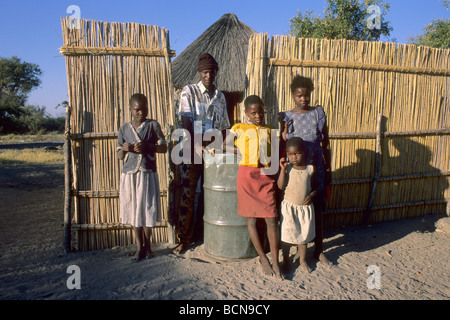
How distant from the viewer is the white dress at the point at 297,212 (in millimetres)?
3057

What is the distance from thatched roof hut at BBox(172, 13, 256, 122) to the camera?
755cm

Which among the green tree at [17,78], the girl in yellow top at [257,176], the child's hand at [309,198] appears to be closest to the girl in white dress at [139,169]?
the girl in yellow top at [257,176]

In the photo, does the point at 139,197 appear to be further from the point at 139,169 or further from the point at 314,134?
the point at 314,134

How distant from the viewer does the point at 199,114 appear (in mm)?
3566

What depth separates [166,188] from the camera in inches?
156

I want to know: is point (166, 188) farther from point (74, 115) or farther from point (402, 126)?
point (402, 126)

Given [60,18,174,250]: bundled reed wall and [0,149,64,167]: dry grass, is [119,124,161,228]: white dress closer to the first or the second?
[60,18,174,250]: bundled reed wall

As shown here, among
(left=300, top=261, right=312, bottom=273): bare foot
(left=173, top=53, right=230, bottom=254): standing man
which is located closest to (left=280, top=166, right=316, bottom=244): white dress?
(left=300, top=261, right=312, bottom=273): bare foot

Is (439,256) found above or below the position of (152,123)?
below

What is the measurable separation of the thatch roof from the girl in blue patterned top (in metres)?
4.22

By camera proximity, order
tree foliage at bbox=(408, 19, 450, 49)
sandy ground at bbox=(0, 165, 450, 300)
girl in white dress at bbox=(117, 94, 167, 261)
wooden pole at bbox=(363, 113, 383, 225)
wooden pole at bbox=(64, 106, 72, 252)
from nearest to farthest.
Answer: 1. sandy ground at bbox=(0, 165, 450, 300)
2. girl in white dress at bbox=(117, 94, 167, 261)
3. wooden pole at bbox=(64, 106, 72, 252)
4. wooden pole at bbox=(363, 113, 383, 225)
5. tree foliage at bbox=(408, 19, 450, 49)

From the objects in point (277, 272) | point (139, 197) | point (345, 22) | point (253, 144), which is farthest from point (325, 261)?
point (345, 22)
